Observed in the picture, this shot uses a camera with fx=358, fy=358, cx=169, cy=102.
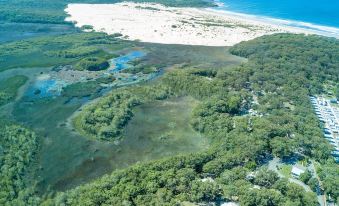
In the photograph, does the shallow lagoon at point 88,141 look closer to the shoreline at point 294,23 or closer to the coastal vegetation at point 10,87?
the coastal vegetation at point 10,87

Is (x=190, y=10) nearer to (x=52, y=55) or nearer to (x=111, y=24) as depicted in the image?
(x=111, y=24)

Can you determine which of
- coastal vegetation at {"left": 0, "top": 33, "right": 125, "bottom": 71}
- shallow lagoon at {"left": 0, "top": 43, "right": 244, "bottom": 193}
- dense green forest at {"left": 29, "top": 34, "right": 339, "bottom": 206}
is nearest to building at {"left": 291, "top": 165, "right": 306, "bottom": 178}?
dense green forest at {"left": 29, "top": 34, "right": 339, "bottom": 206}

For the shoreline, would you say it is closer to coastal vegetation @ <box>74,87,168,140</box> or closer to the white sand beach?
the white sand beach

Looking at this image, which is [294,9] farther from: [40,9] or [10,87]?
[10,87]

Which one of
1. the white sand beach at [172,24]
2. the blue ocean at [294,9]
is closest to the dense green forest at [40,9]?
the white sand beach at [172,24]

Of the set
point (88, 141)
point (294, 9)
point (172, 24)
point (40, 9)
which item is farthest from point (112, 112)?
point (294, 9)

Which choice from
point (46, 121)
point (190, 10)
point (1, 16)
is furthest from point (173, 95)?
point (1, 16)
